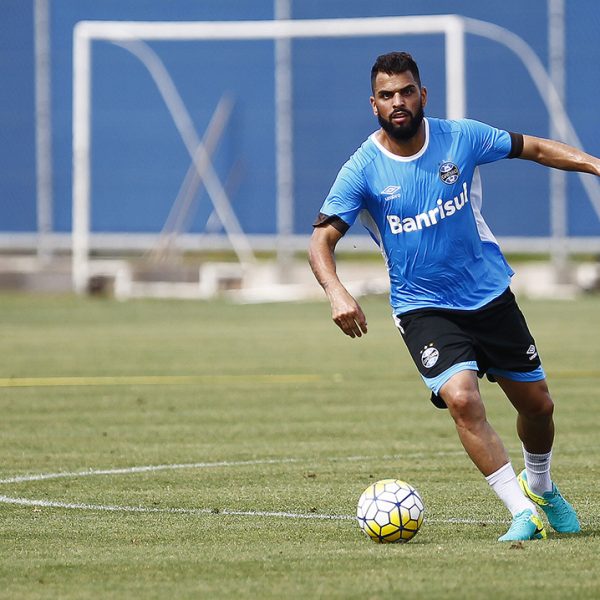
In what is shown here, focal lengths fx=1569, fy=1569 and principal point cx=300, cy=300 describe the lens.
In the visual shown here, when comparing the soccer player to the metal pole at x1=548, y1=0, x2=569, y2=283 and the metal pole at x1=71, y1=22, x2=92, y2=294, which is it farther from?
the metal pole at x1=71, y1=22, x2=92, y2=294

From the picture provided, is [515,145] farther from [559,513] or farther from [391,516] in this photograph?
[391,516]

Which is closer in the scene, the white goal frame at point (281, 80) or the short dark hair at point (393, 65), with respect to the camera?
the short dark hair at point (393, 65)

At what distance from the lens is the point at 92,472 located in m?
10.5

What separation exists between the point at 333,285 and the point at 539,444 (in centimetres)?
150

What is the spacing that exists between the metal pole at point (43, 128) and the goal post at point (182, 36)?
0.91 metres

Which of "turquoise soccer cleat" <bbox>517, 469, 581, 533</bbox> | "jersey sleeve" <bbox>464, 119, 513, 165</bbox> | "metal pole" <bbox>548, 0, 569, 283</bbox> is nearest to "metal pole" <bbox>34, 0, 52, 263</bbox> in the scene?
"metal pole" <bbox>548, 0, 569, 283</bbox>

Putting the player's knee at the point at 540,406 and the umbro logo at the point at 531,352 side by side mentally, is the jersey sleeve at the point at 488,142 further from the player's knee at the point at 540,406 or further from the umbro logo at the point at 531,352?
the player's knee at the point at 540,406

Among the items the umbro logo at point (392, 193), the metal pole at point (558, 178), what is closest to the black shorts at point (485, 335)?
the umbro logo at point (392, 193)

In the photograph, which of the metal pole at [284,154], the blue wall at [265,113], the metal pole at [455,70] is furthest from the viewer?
the blue wall at [265,113]

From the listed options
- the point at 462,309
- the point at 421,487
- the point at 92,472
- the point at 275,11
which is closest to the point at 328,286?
the point at 462,309

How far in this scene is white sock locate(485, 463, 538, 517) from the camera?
305 inches

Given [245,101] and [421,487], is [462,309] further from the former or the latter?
[245,101]

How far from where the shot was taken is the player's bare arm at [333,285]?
24.9 feet

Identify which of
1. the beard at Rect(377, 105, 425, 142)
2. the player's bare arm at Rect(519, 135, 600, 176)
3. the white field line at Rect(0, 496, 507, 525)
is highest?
the beard at Rect(377, 105, 425, 142)
